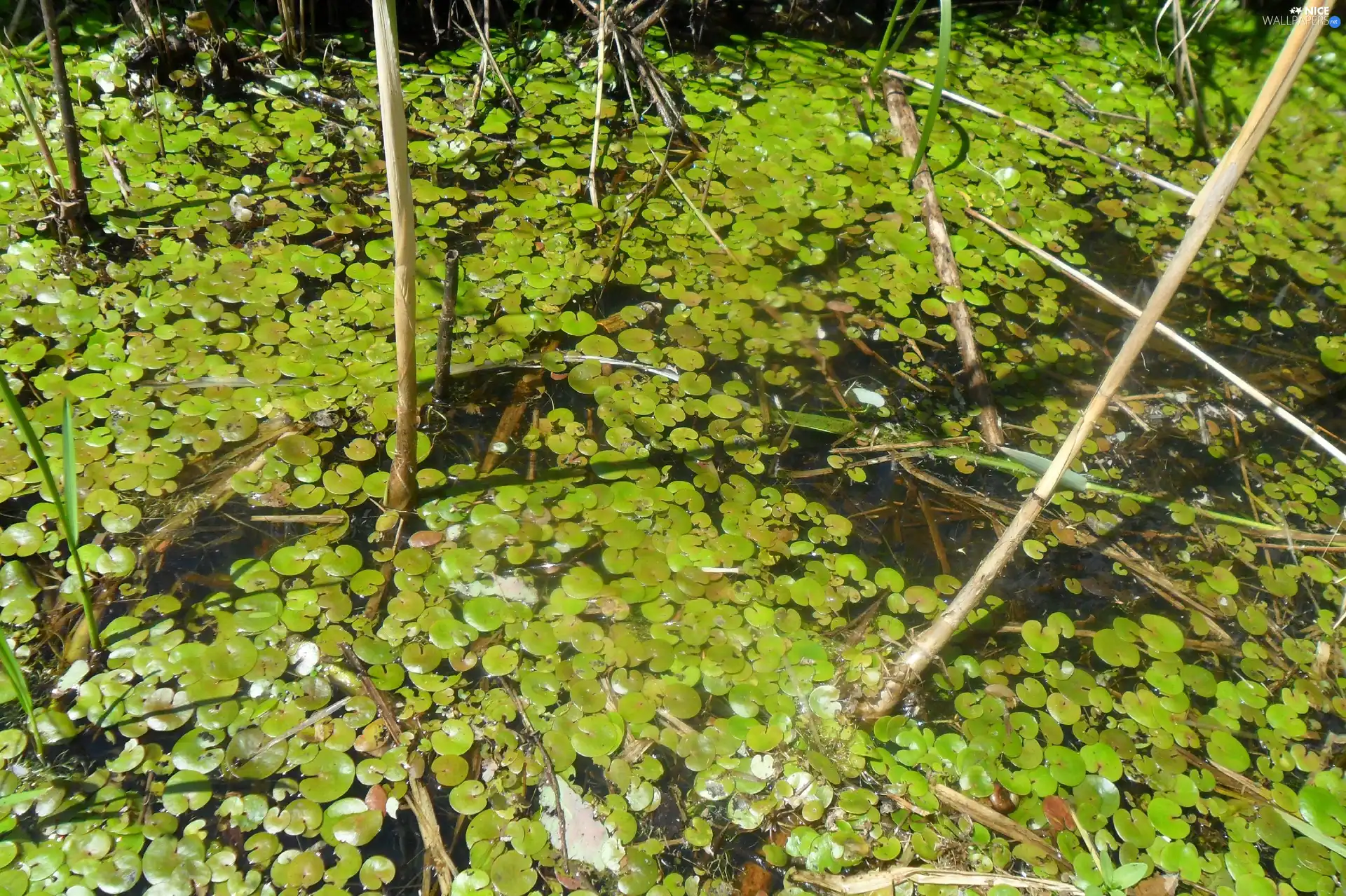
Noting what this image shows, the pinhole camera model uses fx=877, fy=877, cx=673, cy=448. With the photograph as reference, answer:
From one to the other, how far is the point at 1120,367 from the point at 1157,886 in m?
0.88

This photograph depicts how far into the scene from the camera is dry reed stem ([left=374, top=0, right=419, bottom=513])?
3.64ft

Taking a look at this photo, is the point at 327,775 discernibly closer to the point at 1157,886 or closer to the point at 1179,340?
the point at 1157,886

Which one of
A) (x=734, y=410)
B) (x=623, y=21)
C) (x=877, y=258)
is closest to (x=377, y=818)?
(x=734, y=410)

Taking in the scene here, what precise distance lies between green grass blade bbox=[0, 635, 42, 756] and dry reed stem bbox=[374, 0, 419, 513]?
0.63 metres

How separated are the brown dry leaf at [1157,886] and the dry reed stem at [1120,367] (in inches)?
19.0

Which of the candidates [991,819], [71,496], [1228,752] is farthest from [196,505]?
[1228,752]

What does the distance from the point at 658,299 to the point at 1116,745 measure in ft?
4.65

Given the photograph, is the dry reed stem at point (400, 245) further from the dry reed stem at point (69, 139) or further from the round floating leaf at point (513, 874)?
the dry reed stem at point (69, 139)

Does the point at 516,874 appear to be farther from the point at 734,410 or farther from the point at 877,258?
the point at 877,258

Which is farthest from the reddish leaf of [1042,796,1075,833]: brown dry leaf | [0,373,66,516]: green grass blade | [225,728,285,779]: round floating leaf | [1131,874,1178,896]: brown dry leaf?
[1131,874,1178,896]: brown dry leaf

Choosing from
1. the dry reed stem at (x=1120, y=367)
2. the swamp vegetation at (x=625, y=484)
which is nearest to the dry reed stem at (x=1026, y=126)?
the swamp vegetation at (x=625, y=484)

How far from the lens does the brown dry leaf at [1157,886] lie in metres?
1.46

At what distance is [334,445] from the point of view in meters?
1.81

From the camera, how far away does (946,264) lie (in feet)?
7.97
